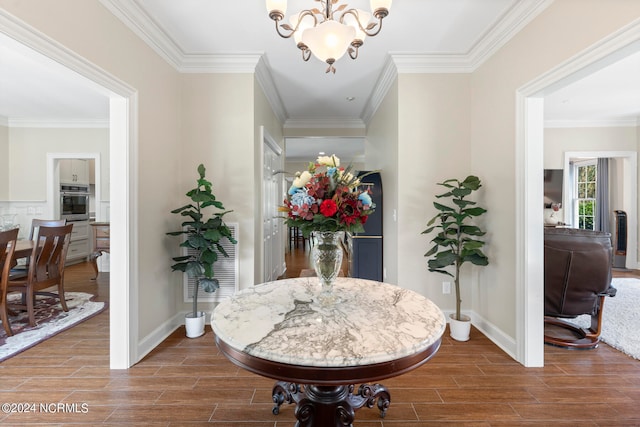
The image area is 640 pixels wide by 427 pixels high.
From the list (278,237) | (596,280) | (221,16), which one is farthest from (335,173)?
(278,237)

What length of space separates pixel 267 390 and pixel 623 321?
3756mm

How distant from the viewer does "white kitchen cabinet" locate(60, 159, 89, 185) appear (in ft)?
19.8

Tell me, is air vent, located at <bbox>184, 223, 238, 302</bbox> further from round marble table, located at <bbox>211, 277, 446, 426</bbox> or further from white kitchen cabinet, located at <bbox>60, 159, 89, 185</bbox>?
white kitchen cabinet, located at <bbox>60, 159, 89, 185</bbox>

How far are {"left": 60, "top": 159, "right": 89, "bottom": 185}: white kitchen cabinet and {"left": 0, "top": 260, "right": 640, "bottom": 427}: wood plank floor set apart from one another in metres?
4.88

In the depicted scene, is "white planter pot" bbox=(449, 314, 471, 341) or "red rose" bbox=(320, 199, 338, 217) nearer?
"red rose" bbox=(320, 199, 338, 217)

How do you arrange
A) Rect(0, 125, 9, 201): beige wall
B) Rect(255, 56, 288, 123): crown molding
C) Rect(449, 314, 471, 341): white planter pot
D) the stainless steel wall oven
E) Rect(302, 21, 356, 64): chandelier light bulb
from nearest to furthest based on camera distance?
Rect(302, 21, 356, 64): chandelier light bulb, Rect(449, 314, 471, 341): white planter pot, Rect(255, 56, 288, 123): crown molding, Rect(0, 125, 9, 201): beige wall, the stainless steel wall oven

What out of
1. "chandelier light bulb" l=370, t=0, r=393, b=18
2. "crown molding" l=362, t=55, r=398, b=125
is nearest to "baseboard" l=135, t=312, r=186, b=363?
"chandelier light bulb" l=370, t=0, r=393, b=18

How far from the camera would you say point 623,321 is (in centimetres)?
311

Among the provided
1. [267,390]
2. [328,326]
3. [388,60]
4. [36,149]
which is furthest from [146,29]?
[36,149]

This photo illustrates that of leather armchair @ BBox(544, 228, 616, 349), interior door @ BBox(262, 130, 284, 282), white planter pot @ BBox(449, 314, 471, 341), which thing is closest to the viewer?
leather armchair @ BBox(544, 228, 616, 349)

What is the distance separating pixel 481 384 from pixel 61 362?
3239 mm

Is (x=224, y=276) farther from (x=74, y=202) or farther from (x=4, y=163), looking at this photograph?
(x=4, y=163)

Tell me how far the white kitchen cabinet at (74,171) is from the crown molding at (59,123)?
2.52ft

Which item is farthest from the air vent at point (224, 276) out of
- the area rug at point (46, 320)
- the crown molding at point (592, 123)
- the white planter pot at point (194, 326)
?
the crown molding at point (592, 123)
